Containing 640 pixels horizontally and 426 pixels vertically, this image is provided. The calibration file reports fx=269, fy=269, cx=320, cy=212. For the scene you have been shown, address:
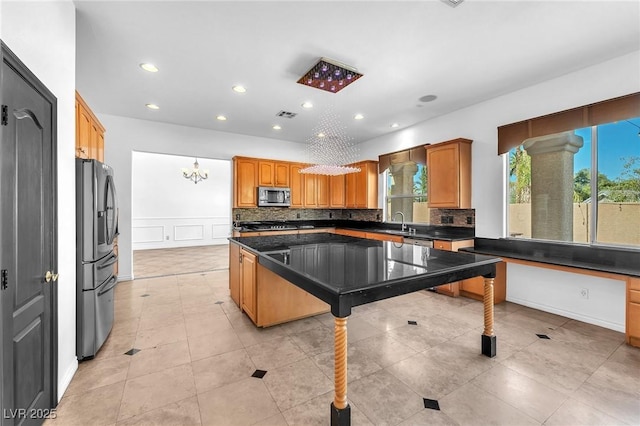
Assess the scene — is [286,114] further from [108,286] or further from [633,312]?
[633,312]

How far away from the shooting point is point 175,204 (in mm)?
8953

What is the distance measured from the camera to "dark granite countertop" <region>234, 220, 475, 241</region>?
4.34 meters

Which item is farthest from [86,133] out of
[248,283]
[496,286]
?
[496,286]

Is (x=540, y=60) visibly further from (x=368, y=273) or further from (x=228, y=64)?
(x=228, y=64)

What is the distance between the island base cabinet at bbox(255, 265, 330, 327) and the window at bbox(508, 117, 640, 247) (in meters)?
3.12

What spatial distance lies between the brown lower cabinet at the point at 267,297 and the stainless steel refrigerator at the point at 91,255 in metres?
1.32

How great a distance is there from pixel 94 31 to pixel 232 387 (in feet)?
10.7

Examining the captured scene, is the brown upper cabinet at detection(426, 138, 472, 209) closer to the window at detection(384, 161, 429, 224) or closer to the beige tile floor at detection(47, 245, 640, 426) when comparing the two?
the window at detection(384, 161, 429, 224)

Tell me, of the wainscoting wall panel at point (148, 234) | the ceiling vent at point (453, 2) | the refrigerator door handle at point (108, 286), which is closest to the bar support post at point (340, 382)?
the refrigerator door handle at point (108, 286)

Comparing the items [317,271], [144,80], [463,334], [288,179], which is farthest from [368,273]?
[288,179]

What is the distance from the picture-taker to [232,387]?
6.43 ft

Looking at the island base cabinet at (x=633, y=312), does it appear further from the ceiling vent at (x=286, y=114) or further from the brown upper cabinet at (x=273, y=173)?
the brown upper cabinet at (x=273, y=173)

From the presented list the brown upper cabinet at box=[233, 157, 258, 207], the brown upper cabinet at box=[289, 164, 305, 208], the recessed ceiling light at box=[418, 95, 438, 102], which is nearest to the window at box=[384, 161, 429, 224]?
the recessed ceiling light at box=[418, 95, 438, 102]

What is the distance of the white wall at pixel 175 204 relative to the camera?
845cm
